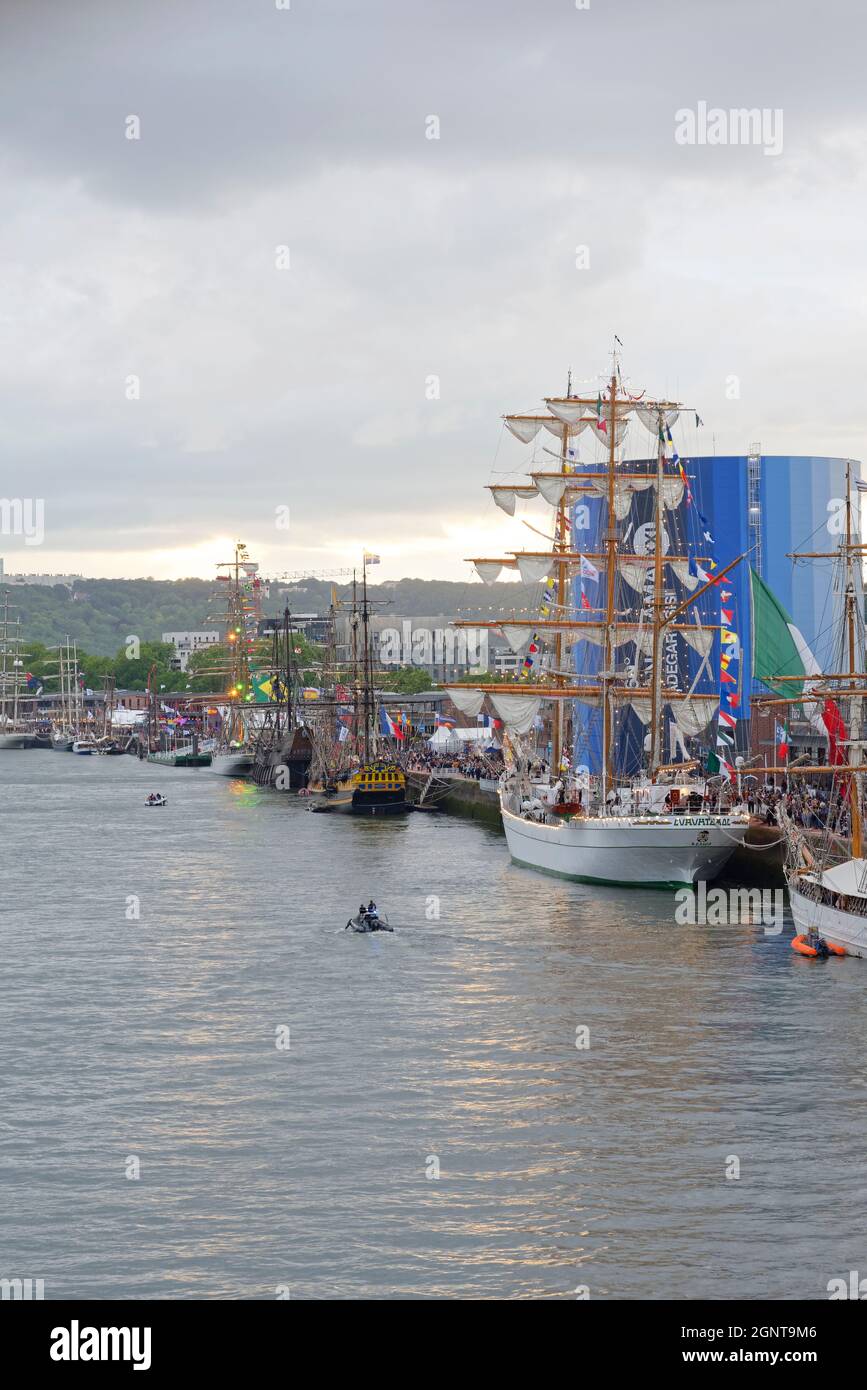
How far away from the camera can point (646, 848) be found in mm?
57781

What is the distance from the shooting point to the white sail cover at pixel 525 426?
8456 centimetres

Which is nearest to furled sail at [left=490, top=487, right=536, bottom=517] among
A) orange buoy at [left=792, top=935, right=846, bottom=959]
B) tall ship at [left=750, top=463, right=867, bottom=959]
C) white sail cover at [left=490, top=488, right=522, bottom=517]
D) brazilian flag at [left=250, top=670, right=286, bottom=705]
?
white sail cover at [left=490, top=488, right=522, bottom=517]

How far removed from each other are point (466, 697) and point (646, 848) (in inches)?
860

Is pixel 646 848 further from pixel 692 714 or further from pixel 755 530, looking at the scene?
pixel 755 530

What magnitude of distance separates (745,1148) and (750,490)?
78.1m

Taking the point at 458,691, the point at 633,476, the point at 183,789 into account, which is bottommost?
the point at 183,789

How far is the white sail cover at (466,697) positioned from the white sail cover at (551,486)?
36.9 ft

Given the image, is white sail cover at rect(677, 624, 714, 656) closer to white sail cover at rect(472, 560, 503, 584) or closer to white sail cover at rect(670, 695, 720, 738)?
white sail cover at rect(670, 695, 720, 738)

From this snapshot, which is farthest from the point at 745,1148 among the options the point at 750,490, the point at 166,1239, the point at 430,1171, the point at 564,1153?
the point at 750,490

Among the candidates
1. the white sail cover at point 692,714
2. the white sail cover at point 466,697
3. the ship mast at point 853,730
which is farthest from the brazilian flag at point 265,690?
the ship mast at point 853,730
